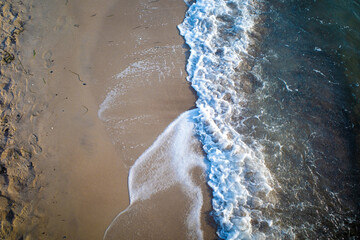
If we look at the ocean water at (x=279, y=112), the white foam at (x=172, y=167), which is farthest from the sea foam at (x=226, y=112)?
the white foam at (x=172, y=167)

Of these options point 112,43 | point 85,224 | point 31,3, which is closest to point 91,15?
point 112,43

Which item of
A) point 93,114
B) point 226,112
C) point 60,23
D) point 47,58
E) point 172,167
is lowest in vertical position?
point 172,167

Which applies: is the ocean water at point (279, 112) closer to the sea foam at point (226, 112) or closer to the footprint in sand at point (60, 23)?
the sea foam at point (226, 112)

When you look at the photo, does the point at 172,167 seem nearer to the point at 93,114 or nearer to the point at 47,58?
the point at 93,114

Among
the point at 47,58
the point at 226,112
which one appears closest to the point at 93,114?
the point at 47,58

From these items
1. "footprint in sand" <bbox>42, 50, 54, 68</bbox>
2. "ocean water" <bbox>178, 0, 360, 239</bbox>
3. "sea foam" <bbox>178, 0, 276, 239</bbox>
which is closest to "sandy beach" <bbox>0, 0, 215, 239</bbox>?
"footprint in sand" <bbox>42, 50, 54, 68</bbox>

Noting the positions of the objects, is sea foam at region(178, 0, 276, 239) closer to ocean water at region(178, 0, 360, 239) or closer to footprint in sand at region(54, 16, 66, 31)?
ocean water at region(178, 0, 360, 239)

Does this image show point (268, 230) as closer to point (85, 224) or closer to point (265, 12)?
point (85, 224)
